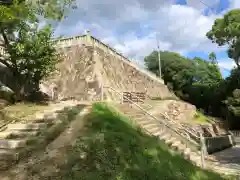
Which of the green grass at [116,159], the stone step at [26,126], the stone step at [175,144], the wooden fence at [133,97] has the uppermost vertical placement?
the wooden fence at [133,97]

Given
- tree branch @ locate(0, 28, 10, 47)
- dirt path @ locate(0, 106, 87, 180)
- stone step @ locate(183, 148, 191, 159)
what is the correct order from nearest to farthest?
dirt path @ locate(0, 106, 87, 180) < stone step @ locate(183, 148, 191, 159) < tree branch @ locate(0, 28, 10, 47)

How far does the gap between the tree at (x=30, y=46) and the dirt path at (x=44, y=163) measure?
6.44 m

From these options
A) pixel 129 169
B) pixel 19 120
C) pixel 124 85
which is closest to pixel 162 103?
pixel 124 85

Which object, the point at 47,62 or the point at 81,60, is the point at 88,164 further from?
the point at 81,60

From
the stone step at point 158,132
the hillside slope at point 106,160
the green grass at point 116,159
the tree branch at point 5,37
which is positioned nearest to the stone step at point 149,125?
the stone step at point 158,132

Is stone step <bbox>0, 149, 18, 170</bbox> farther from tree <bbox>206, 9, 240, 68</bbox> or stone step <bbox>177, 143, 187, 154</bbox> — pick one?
tree <bbox>206, 9, 240, 68</bbox>

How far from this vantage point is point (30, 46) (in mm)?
13133

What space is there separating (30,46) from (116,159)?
8055 mm

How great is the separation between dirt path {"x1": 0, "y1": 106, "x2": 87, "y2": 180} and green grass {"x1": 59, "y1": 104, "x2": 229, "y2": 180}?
0.20 metres

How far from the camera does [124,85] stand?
2481 centimetres

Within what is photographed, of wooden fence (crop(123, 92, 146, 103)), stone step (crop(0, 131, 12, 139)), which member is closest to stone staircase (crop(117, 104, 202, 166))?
wooden fence (crop(123, 92, 146, 103))

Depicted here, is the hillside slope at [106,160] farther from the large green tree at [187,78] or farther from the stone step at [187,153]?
the large green tree at [187,78]

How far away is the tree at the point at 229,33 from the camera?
1206 inches

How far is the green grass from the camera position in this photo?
253 inches
